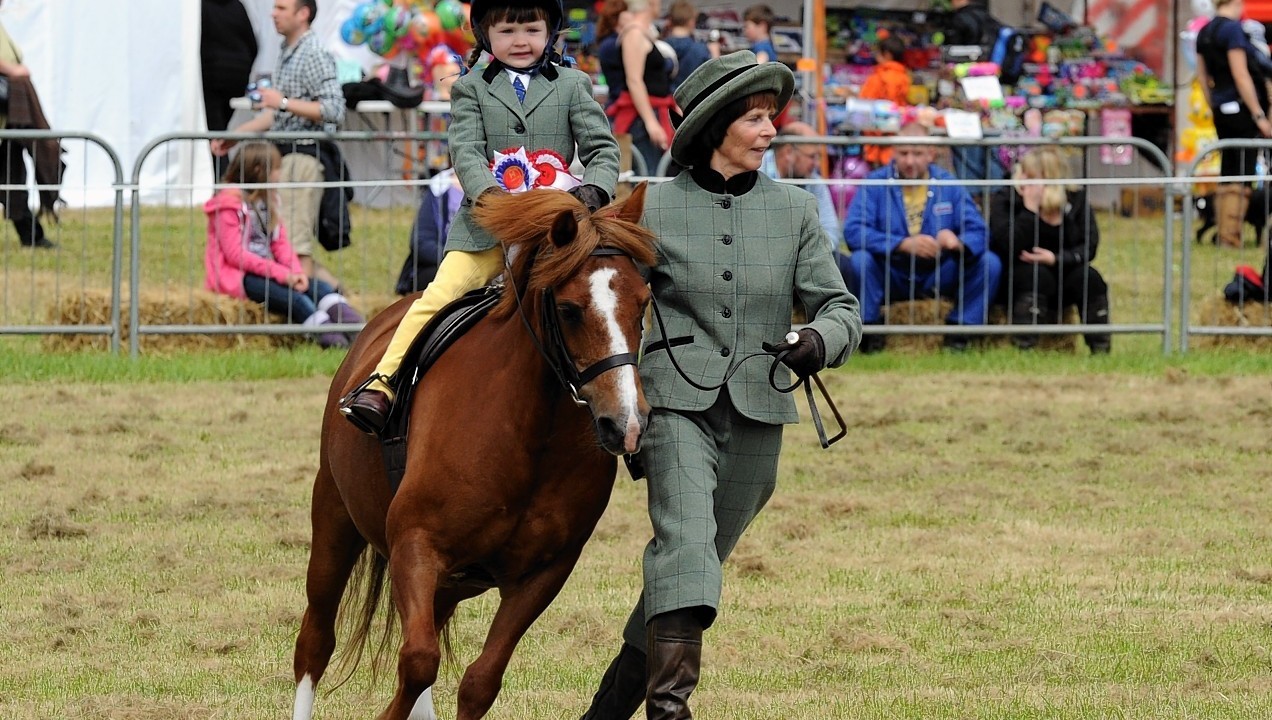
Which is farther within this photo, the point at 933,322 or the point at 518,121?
the point at 933,322

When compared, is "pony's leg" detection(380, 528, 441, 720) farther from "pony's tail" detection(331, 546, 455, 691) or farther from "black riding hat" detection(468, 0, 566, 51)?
"black riding hat" detection(468, 0, 566, 51)

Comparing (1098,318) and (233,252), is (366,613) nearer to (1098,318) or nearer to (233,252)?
(233,252)

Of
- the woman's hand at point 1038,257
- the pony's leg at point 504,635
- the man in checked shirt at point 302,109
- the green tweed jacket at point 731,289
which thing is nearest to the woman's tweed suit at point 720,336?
the green tweed jacket at point 731,289

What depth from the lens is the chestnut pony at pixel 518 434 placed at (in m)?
4.58

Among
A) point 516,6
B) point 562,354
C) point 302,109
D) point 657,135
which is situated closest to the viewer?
point 562,354

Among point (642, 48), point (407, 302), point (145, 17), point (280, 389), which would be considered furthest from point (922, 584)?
point (145, 17)

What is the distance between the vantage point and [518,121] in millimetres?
5805

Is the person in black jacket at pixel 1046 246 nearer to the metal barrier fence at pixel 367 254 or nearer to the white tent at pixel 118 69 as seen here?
the metal barrier fence at pixel 367 254

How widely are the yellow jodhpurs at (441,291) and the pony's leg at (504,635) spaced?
2.26ft

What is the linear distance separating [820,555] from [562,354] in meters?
3.69

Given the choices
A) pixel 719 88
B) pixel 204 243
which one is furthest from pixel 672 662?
pixel 204 243

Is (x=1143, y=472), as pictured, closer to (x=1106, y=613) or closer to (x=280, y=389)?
(x=1106, y=613)

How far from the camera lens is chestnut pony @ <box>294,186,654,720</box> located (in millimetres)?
4582

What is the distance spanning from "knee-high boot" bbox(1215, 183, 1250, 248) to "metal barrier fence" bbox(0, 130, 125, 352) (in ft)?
26.9
